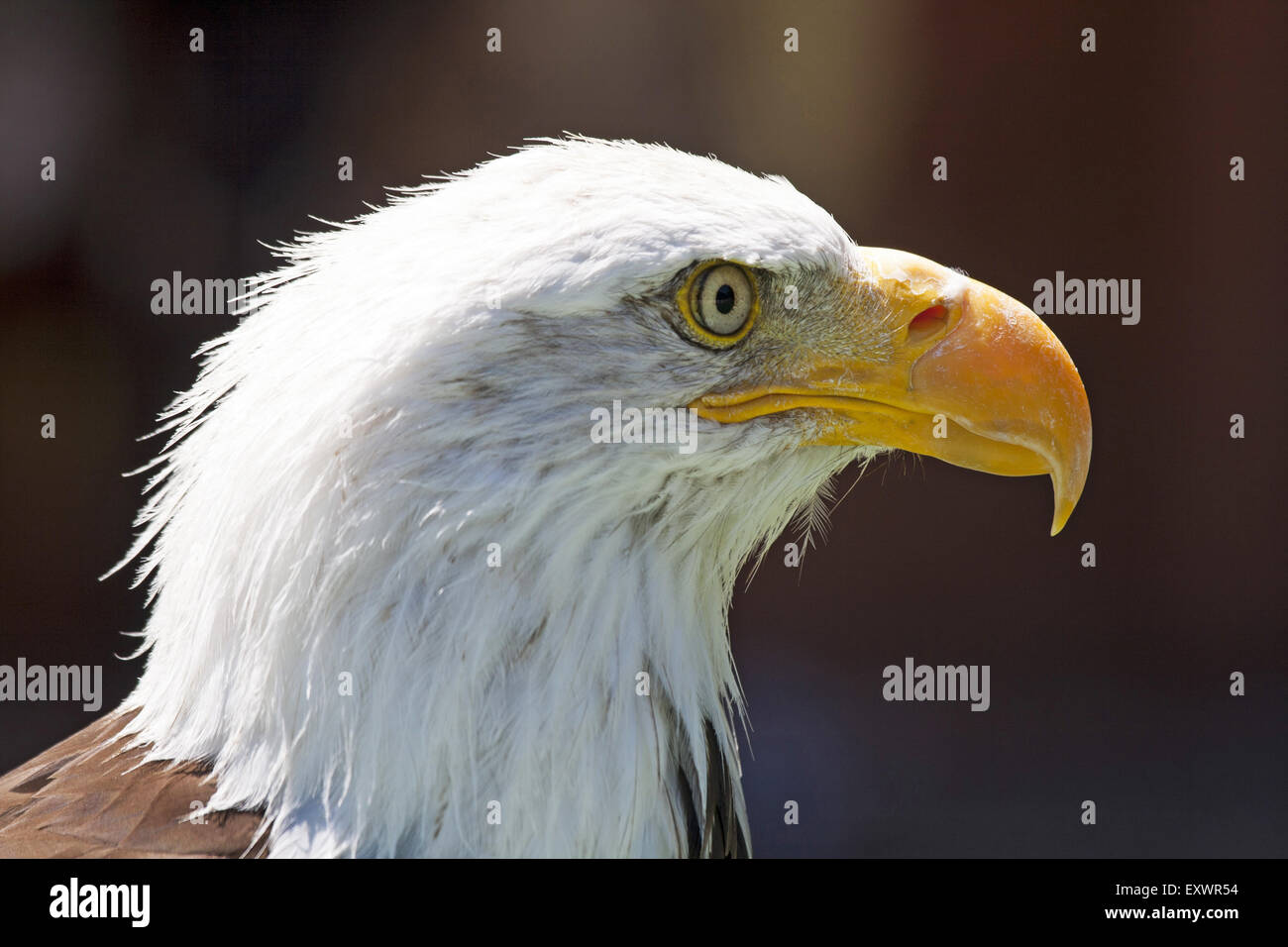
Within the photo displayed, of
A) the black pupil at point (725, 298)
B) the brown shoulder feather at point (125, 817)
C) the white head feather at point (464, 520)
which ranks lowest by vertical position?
the brown shoulder feather at point (125, 817)

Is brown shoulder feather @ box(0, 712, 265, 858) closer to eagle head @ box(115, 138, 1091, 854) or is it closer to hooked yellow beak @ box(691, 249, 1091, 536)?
eagle head @ box(115, 138, 1091, 854)

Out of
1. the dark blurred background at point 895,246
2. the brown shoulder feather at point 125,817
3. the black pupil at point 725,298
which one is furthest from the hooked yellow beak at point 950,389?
the dark blurred background at point 895,246

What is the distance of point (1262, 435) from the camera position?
14.8ft

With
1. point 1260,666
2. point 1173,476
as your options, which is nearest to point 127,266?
point 1173,476

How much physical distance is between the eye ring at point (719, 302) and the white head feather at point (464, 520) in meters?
0.04

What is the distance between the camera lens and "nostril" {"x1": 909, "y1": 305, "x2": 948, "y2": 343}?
1913 millimetres

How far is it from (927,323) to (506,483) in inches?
29.5

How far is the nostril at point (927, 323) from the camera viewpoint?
1.91m

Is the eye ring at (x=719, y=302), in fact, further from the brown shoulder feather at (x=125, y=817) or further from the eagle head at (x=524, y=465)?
the brown shoulder feather at (x=125, y=817)

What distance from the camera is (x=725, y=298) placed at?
1.81 metres

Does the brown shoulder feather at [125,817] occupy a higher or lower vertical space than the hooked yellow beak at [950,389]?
lower

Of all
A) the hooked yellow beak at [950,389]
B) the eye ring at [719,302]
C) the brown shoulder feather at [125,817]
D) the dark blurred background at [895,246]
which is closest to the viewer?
the brown shoulder feather at [125,817]

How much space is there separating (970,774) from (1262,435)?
5.62ft

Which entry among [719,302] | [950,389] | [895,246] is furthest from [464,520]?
[895,246]
